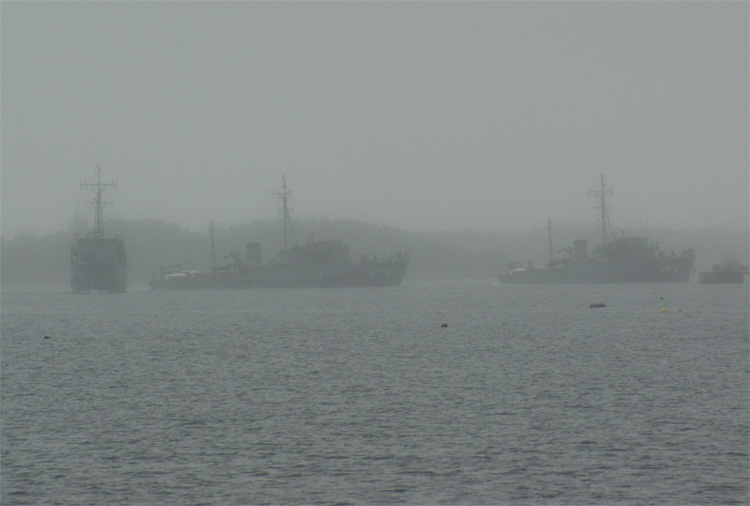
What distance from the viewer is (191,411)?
32.9 meters

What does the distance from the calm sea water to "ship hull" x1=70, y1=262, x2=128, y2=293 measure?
11280 cm

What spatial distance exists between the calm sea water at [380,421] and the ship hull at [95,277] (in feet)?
370

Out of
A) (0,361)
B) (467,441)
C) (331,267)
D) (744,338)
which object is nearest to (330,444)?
(467,441)

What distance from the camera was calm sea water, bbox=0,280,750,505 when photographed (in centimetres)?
2141

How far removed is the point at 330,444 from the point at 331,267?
169486 mm

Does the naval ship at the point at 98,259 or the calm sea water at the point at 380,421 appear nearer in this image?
the calm sea water at the point at 380,421

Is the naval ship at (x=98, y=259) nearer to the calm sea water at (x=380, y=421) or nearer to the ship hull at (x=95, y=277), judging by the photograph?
the ship hull at (x=95, y=277)

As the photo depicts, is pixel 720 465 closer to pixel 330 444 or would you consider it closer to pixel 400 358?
pixel 330 444

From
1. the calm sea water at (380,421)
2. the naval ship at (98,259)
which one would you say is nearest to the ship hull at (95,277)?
the naval ship at (98,259)

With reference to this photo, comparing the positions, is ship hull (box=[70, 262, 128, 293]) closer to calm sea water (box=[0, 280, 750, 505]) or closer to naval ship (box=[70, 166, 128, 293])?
naval ship (box=[70, 166, 128, 293])

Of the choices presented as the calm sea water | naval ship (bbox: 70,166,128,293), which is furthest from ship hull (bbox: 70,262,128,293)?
the calm sea water

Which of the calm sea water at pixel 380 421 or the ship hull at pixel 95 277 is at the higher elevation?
the ship hull at pixel 95 277

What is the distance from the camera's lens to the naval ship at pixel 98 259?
557ft

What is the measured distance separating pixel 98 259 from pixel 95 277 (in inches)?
175
